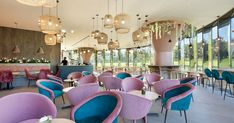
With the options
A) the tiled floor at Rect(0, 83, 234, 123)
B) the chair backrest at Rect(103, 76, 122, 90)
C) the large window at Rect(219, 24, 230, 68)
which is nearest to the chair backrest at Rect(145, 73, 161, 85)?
the tiled floor at Rect(0, 83, 234, 123)

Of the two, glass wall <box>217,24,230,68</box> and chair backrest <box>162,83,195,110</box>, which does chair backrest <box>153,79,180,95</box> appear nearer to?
chair backrest <box>162,83,195,110</box>

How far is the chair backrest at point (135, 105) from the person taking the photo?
8.52ft

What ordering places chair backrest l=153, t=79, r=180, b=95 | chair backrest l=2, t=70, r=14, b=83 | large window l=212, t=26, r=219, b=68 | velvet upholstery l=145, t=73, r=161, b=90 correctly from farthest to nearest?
large window l=212, t=26, r=219, b=68, chair backrest l=2, t=70, r=14, b=83, velvet upholstery l=145, t=73, r=161, b=90, chair backrest l=153, t=79, r=180, b=95

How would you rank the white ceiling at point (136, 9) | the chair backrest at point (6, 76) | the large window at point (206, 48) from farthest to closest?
the large window at point (206, 48) → the chair backrest at point (6, 76) → the white ceiling at point (136, 9)

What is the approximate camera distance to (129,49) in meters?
19.7

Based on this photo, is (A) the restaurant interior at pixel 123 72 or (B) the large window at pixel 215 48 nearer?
(A) the restaurant interior at pixel 123 72

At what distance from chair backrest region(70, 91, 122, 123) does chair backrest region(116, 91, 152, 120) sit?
519mm

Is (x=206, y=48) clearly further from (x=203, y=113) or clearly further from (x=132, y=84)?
(x=132, y=84)

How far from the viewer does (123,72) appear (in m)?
6.58

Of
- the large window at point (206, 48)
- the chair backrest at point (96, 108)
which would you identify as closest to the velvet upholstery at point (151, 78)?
the chair backrest at point (96, 108)

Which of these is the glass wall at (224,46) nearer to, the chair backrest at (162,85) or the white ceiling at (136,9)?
the white ceiling at (136,9)

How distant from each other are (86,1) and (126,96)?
3998mm

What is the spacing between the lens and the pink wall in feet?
27.2

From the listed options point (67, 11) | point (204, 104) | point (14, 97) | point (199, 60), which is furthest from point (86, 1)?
point (199, 60)
